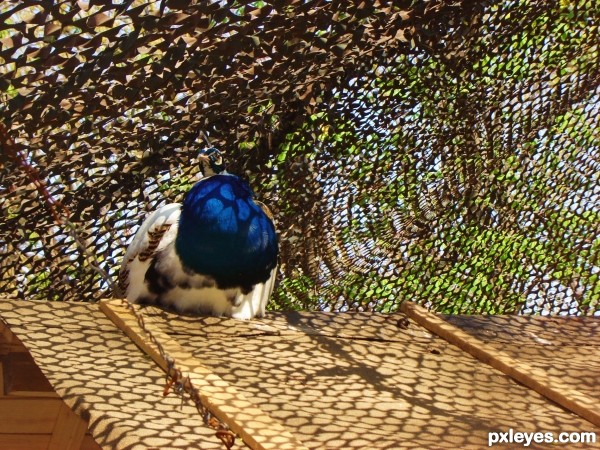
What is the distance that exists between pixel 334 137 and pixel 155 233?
41 centimetres

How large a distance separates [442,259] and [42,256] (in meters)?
0.86

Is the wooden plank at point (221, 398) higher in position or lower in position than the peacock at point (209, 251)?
lower

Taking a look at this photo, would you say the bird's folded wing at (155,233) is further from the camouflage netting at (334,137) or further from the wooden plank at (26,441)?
the wooden plank at (26,441)

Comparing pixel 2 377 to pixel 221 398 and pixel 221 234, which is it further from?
pixel 221 398

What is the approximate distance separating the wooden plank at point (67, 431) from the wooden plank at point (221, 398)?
25 cm

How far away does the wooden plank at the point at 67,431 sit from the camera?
1554 millimetres

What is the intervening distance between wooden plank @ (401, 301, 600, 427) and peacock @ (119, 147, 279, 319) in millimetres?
277

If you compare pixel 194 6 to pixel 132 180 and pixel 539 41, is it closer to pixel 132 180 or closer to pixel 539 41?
pixel 132 180

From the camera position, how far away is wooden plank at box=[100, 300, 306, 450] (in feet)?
3.27

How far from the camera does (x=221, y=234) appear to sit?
1.54 m

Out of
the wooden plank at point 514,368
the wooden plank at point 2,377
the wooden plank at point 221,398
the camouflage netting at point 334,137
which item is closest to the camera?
the wooden plank at point 221,398

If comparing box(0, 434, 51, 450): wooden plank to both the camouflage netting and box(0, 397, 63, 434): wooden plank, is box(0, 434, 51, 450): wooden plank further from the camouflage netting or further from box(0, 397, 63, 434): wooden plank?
the camouflage netting

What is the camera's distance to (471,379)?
1344 millimetres

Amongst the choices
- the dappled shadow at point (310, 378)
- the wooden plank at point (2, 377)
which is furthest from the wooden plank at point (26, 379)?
the dappled shadow at point (310, 378)
